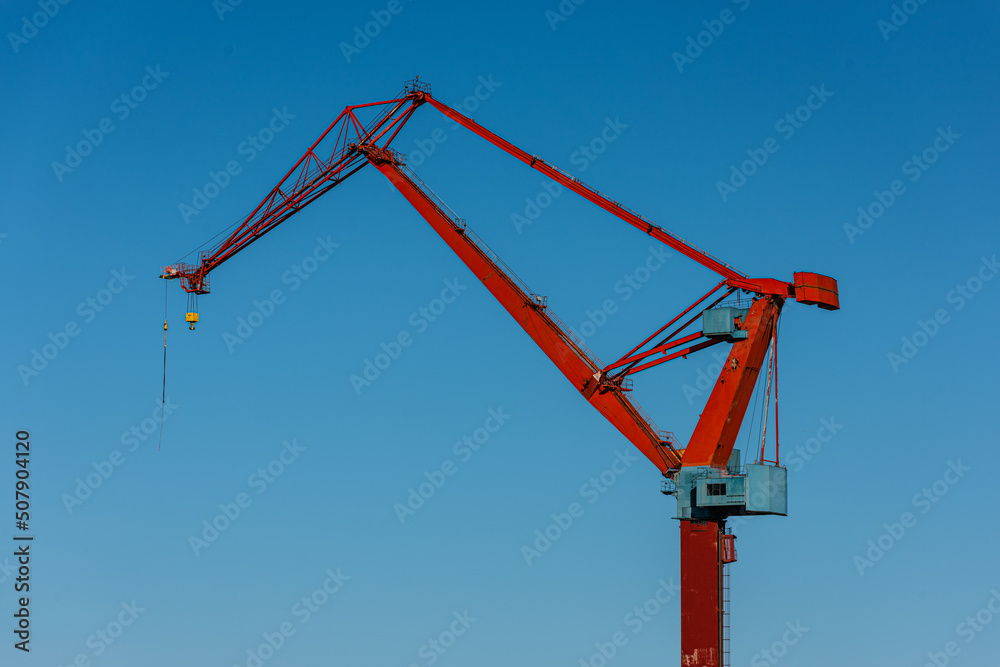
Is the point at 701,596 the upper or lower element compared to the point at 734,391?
lower

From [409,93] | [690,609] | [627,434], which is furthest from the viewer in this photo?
[409,93]

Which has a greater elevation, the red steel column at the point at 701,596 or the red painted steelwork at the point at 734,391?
the red painted steelwork at the point at 734,391

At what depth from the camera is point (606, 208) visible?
80188mm

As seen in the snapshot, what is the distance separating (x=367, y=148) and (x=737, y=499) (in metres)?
30.7

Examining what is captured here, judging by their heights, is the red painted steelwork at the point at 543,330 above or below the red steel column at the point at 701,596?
above

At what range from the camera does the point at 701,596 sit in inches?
2842

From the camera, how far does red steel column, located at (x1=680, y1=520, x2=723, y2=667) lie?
235ft

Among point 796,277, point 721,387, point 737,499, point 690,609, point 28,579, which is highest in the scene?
point 796,277

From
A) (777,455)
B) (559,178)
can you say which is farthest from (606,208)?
(777,455)

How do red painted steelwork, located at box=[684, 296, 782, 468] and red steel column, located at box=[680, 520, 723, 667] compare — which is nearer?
red steel column, located at box=[680, 520, 723, 667]

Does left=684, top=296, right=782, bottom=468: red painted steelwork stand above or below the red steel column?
above

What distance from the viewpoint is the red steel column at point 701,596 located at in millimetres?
71625

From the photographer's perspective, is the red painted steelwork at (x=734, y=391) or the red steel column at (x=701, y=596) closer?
the red steel column at (x=701, y=596)

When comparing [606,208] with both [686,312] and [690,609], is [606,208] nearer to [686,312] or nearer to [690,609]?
[686,312]
